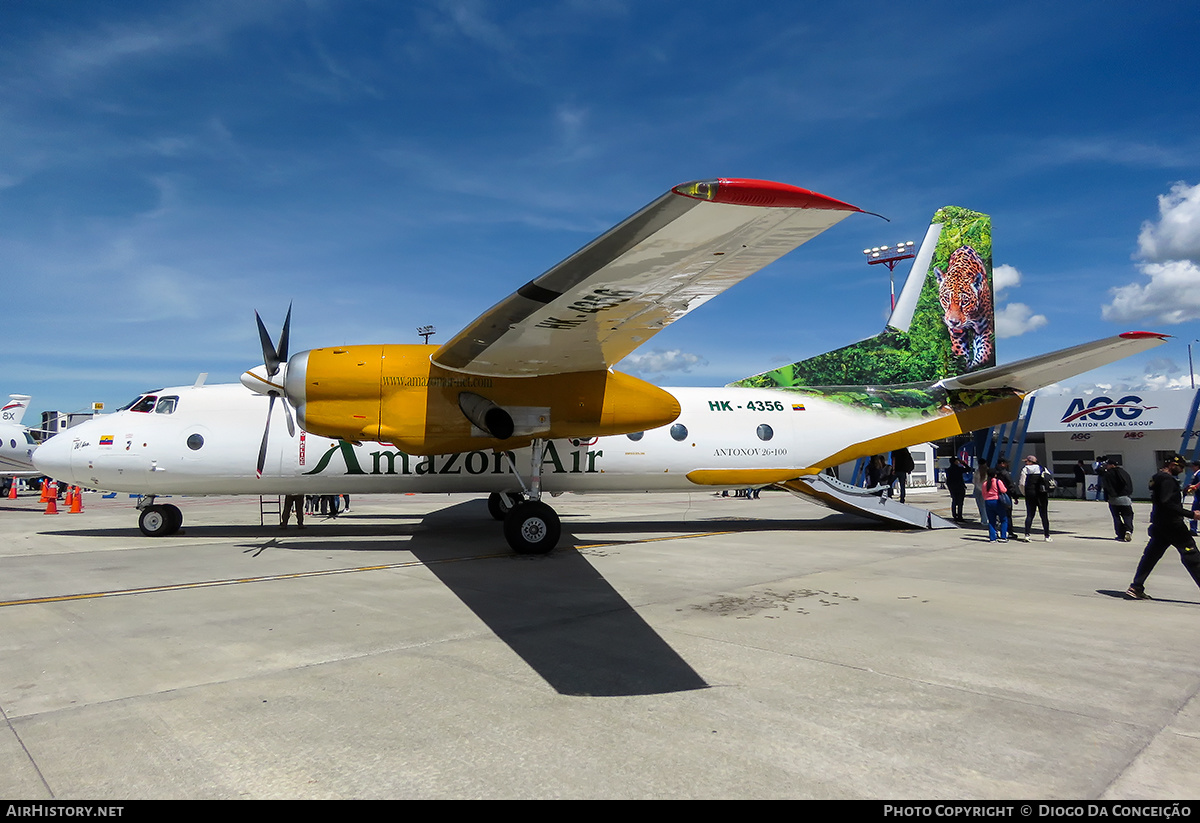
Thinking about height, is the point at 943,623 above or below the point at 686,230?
below

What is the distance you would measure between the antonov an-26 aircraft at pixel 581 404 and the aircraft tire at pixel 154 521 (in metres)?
0.04

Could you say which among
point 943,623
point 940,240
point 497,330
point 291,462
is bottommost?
point 943,623

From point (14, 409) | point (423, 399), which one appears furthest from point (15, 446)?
point (423, 399)

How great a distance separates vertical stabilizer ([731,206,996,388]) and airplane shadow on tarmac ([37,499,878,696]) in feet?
13.3

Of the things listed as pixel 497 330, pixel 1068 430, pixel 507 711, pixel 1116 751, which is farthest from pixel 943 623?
pixel 1068 430

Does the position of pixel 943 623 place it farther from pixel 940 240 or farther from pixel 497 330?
pixel 940 240

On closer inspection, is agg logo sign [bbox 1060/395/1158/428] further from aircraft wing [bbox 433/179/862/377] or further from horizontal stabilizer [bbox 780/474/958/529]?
aircraft wing [bbox 433/179/862/377]

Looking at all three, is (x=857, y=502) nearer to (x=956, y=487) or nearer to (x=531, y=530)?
(x=956, y=487)

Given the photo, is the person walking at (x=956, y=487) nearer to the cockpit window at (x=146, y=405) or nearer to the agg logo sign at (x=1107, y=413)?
the agg logo sign at (x=1107, y=413)

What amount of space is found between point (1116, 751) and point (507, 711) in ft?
11.6

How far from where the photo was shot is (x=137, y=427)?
13.2m

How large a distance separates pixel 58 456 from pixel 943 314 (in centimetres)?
1925

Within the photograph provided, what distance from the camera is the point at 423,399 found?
10586mm

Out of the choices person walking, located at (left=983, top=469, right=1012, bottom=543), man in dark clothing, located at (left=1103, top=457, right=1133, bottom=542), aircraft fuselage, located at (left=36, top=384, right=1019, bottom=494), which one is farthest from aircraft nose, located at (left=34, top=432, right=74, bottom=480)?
man in dark clothing, located at (left=1103, top=457, right=1133, bottom=542)
